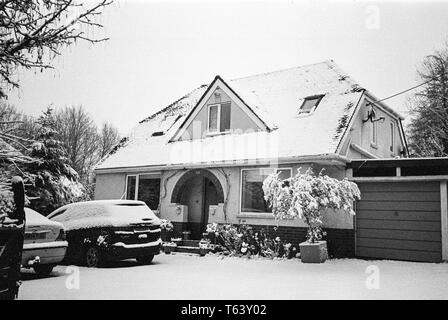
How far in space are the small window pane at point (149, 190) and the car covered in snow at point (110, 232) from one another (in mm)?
5624

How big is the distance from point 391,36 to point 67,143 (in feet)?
127

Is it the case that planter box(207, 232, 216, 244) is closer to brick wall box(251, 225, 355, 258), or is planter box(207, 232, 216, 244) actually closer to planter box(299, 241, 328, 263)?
brick wall box(251, 225, 355, 258)

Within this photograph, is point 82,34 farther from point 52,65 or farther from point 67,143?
point 67,143

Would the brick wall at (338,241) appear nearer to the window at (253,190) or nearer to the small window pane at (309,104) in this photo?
the window at (253,190)

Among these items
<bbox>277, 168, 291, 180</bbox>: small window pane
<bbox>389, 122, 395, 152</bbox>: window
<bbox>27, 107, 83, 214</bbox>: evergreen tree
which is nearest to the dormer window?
<bbox>277, 168, 291, 180</bbox>: small window pane

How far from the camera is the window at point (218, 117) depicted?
55.2 ft

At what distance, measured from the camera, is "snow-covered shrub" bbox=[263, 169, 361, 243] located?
11188 millimetres

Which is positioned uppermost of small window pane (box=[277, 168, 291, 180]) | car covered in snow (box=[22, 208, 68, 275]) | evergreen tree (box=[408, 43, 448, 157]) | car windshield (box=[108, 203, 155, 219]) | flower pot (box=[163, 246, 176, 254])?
evergreen tree (box=[408, 43, 448, 157])

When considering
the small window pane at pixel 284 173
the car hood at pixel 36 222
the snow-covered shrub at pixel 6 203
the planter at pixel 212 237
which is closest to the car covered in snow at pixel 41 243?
the car hood at pixel 36 222

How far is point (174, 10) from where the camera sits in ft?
20.9

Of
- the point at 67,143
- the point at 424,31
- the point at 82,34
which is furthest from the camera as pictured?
the point at 67,143

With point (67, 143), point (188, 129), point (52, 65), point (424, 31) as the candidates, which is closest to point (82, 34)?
point (52, 65)

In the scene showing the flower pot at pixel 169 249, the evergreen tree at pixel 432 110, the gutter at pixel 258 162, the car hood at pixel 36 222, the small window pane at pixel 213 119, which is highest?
the evergreen tree at pixel 432 110

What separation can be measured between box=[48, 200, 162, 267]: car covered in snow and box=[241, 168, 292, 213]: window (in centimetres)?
418
